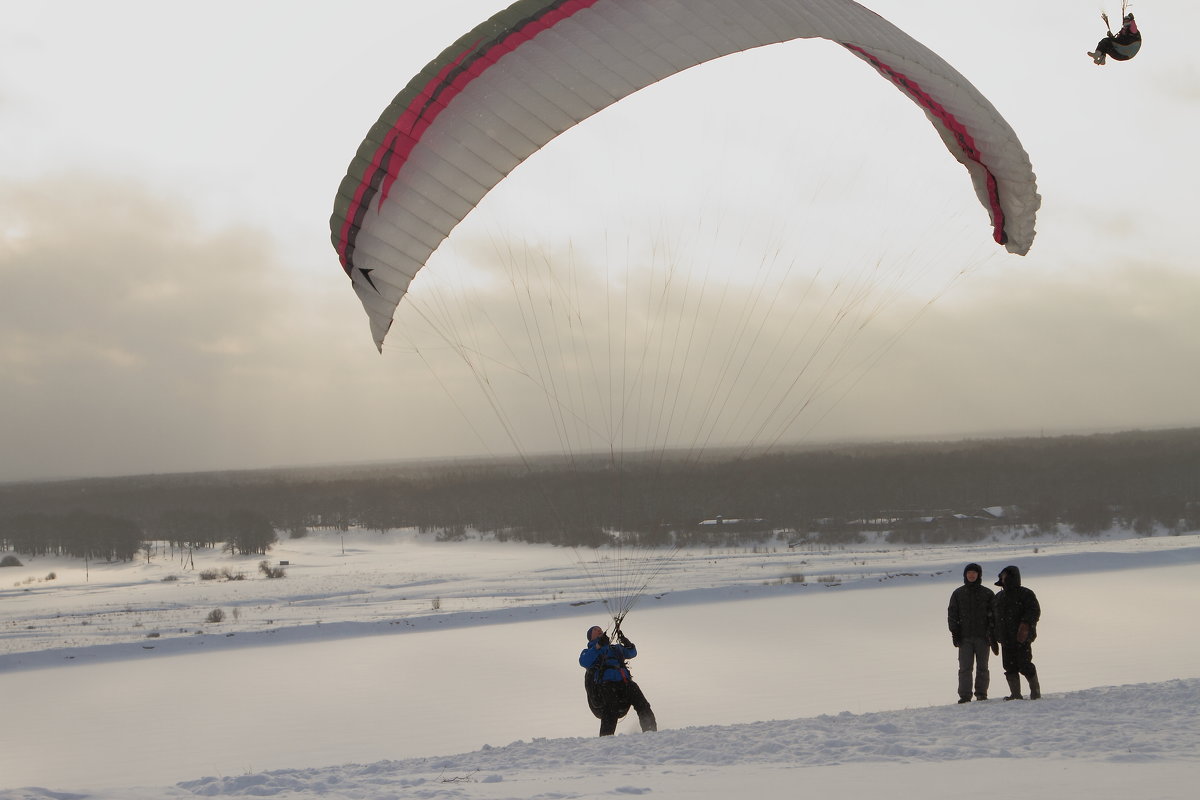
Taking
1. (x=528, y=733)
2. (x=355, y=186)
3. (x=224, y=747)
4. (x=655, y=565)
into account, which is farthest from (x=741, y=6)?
(x=655, y=565)

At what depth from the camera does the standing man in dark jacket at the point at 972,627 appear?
7.21 meters

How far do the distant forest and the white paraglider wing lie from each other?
30588 mm

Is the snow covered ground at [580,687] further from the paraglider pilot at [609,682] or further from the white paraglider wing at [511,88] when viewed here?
the white paraglider wing at [511,88]

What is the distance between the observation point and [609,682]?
730 centimetres

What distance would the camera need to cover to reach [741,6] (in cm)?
617

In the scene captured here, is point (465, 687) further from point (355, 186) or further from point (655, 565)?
point (655, 565)

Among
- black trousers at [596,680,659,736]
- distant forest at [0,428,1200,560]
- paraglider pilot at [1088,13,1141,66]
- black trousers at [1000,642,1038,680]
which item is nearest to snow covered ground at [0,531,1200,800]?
black trousers at [1000,642,1038,680]

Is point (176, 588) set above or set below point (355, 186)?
below

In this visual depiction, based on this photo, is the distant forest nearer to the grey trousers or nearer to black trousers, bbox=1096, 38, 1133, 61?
the grey trousers

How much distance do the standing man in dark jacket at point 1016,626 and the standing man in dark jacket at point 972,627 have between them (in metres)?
0.09

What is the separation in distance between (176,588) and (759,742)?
32.7 m

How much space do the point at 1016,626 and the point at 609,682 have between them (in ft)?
10.1

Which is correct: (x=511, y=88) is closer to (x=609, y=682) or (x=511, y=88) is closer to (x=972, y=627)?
(x=609, y=682)

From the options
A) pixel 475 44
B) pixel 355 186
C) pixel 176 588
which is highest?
pixel 475 44
